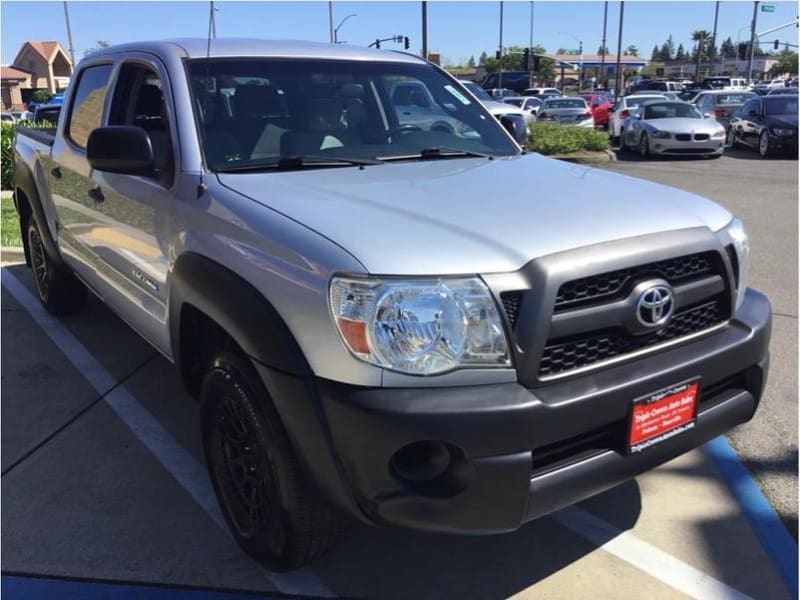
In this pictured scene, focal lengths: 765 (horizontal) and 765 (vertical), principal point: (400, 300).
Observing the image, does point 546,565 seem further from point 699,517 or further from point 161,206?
point 161,206

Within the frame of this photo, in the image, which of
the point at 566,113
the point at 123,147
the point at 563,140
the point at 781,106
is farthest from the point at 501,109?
the point at 566,113

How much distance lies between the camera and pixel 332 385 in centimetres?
219

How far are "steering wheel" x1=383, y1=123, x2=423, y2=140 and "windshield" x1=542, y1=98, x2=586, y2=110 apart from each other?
21126 millimetres

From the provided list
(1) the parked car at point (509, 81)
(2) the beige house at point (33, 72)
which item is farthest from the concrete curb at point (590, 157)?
(2) the beige house at point (33, 72)

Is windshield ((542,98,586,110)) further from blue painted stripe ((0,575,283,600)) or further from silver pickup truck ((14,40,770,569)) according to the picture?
blue painted stripe ((0,575,283,600))

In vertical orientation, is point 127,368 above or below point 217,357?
below

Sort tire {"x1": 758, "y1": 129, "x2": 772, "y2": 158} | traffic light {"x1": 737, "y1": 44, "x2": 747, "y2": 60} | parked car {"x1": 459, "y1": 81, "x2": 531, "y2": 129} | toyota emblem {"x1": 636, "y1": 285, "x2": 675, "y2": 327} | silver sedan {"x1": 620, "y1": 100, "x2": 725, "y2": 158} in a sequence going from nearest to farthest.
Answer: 1. toyota emblem {"x1": 636, "y1": 285, "x2": 675, "y2": 327}
2. parked car {"x1": 459, "y1": 81, "x2": 531, "y2": 129}
3. silver sedan {"x1": 620, "y1": 100, "x2": 725, "y2": 158}
4. tire {"x1": 758, "y1": 129, "x2": 772, "y2": 158}
5. traffic light {"x1": 737, "y1": 44, "x2": 747, "y2": 60}

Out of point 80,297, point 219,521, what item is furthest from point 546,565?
point 80,297

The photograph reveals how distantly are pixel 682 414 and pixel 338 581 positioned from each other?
1.35 meters

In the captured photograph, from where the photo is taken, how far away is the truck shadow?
274 cm

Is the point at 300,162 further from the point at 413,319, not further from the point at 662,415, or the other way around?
the point at 662,415

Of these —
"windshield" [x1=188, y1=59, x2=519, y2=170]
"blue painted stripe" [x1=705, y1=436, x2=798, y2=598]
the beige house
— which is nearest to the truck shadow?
"blue painted stripe" [x1=705, y1=436, x2=798, y2=598]

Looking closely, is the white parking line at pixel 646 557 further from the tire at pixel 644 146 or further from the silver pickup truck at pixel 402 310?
the tire at pixel 644 146

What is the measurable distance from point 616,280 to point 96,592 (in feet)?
6.88
